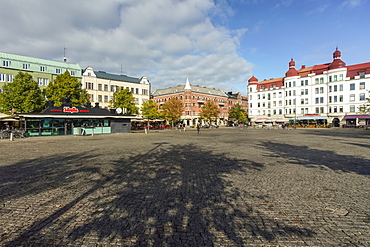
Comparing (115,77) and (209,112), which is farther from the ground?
(115,77)

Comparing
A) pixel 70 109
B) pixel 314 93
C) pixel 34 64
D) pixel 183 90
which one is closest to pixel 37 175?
pixel 70 109

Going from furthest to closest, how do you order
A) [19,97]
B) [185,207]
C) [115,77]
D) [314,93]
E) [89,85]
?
[115,77] < [314,93] < [89,85] < [19,97] < [185,207]

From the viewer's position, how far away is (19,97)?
33.0 metres

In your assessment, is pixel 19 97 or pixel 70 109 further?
pixel 19 97

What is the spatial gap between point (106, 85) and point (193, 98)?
1345 inches

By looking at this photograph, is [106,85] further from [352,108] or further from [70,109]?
[352,108]

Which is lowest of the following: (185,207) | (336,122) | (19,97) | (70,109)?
(185,207)

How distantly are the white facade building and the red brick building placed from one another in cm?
1750

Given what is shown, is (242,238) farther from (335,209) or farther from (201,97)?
(201,97)

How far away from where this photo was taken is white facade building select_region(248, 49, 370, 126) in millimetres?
56188

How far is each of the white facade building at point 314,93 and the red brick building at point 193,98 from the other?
17.5 metres

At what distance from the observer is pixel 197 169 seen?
8078mm

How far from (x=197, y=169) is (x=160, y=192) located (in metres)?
2.86

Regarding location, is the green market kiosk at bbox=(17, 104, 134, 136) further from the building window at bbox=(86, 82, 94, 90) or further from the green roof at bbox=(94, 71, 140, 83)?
the green roof at bbox=(94, 71, 140, 83)
